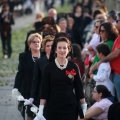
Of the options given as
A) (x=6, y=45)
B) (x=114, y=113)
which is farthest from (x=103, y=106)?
(x=6, y=45)

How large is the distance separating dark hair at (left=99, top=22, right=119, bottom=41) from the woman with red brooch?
272 centimetres

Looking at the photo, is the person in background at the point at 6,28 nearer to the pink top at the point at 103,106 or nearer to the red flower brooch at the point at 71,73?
the pink top at the point at 103,106

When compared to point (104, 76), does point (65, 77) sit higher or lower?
higher

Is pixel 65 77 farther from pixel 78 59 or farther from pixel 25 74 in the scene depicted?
pixel 78 59

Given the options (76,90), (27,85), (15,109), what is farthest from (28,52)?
(15,109)

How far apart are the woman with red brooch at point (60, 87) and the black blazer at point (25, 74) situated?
1.91 m

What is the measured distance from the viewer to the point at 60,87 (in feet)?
30.7

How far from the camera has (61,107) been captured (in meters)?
9.39

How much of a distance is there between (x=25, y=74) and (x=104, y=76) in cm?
132

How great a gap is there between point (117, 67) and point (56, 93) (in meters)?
2.58

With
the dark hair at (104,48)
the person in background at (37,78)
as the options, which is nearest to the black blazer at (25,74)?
the person in background at (37,78)

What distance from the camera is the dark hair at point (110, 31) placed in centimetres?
1216

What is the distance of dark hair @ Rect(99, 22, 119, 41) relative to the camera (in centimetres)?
1216

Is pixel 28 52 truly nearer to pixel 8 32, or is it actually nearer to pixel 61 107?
pixel 61 107
